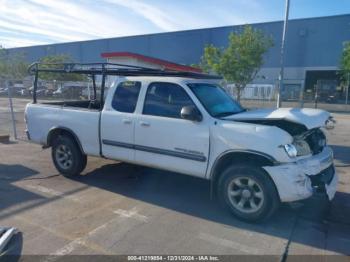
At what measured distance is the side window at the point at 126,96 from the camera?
17.6 ft

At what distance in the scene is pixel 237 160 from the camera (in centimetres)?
448

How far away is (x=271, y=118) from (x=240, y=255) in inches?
71.0

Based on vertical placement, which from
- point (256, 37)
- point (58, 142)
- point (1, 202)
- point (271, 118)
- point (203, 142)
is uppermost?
point (256, 37)

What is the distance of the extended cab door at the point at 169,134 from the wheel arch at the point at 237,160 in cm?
18

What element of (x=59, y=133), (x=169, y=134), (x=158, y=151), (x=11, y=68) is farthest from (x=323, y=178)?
(x=11, y=68)

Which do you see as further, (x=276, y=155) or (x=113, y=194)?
(x=113, y=194)

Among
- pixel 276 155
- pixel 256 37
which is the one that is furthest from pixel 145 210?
pixel 256 37

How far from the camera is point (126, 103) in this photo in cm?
546

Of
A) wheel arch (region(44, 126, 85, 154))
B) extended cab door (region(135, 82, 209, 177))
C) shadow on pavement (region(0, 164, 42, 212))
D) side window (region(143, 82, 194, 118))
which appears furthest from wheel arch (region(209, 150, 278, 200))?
shadow on pavement (region(0, 164, 42, 212))

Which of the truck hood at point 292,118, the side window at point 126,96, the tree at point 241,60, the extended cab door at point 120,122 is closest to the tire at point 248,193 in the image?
the truck hood at point 292,118

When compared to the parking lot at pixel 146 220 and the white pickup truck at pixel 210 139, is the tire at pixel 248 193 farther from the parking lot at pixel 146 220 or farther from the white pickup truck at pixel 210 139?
the parking lot at pixel 146 220

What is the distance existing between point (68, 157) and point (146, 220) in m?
2.53

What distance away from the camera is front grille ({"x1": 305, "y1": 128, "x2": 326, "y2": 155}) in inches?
182

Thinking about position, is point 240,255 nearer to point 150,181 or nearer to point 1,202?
point 150,181
